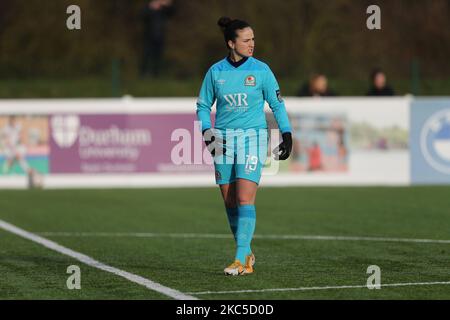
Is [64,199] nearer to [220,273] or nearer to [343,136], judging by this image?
[343,136]

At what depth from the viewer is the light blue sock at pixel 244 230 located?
1038 cm

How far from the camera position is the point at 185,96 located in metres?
27.4

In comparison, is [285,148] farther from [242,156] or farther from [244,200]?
[244,200]

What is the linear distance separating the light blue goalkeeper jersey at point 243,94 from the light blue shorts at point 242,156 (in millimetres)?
67

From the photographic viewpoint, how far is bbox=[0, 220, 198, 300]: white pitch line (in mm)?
9234

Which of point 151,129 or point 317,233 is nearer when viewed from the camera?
point 317,233

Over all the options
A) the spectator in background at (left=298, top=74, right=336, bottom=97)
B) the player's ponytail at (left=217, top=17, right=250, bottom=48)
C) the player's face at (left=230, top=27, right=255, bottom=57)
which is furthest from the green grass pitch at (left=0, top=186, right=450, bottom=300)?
the spectator in background at (left=298, top=74, right=336, bottom=97)

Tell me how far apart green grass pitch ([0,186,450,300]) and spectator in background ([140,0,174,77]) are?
7125mm

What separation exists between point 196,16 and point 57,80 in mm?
6604

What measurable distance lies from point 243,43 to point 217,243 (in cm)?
350

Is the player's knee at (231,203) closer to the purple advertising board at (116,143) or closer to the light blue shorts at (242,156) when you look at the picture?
the light blue shorts at (242,156)

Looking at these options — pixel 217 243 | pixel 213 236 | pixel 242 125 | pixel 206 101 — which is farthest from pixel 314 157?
pixel 242 125

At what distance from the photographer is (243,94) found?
34.2 feet
